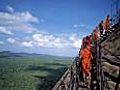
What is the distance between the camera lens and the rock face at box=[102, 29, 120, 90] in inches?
604

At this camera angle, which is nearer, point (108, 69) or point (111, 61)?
point (108, 69)

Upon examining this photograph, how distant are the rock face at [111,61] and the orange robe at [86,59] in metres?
1.15

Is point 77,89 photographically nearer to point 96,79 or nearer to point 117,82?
point 96,79

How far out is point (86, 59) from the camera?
18.1 meters

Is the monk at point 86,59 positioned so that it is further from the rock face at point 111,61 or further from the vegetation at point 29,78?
the vegetation at point 29,78

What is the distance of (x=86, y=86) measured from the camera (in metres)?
17.7

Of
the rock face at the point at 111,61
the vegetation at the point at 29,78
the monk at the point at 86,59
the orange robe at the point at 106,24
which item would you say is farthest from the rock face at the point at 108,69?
the vegetation at the point at 29,78

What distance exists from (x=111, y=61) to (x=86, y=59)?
7.55 feet

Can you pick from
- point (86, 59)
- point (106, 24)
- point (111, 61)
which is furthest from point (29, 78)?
point (111, 61)

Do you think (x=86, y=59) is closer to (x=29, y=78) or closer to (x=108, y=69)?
(x=108, y=69)

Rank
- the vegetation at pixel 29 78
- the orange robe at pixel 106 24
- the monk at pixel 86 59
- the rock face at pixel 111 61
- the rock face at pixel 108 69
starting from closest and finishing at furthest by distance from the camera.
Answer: the rock face at pixel 111 61, the rock face at pixel 108 69, the monk at pixel 86 59, the orange robe at pixel 106 24, the vegetation at pixel 29 78

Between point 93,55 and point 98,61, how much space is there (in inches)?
84.8

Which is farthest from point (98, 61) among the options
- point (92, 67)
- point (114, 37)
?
point (114, 37)

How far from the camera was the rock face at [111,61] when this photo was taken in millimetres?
15336
